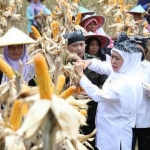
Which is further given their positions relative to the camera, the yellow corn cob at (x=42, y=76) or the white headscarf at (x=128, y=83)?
the white headscarf at (x=128, y=83)

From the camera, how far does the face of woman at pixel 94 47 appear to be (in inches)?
160

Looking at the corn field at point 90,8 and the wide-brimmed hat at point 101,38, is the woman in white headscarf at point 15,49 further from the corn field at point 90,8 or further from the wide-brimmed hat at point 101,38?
the corn field at point 90,8

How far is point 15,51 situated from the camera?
126 inches

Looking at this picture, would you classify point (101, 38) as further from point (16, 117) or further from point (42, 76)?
point (42, 76)

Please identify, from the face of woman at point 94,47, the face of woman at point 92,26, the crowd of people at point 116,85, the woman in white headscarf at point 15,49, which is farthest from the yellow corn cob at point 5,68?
the face of woman at point 92,26

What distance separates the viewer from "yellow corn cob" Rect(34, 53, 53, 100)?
3.98ft

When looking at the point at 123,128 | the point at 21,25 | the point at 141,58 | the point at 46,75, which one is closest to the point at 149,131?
the point at 123,128

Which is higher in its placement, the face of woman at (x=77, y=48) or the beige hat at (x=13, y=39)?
the beige hat at (x=13, y=39)

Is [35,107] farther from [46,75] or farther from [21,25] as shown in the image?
[21,25]

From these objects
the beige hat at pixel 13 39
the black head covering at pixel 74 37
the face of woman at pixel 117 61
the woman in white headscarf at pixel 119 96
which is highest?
Result: the beige hat at pixel 13 39

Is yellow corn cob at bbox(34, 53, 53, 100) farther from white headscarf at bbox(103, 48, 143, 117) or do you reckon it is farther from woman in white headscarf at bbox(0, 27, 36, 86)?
woman in white headscarf at bbox(0, 27, 36, 86)

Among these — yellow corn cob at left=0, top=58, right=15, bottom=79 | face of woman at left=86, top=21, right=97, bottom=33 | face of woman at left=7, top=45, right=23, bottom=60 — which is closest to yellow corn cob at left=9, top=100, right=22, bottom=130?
yellow corn cob at left=0, top=58, right=15, bottom=79

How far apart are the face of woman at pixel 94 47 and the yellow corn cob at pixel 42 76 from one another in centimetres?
279

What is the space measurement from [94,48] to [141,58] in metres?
0.87
